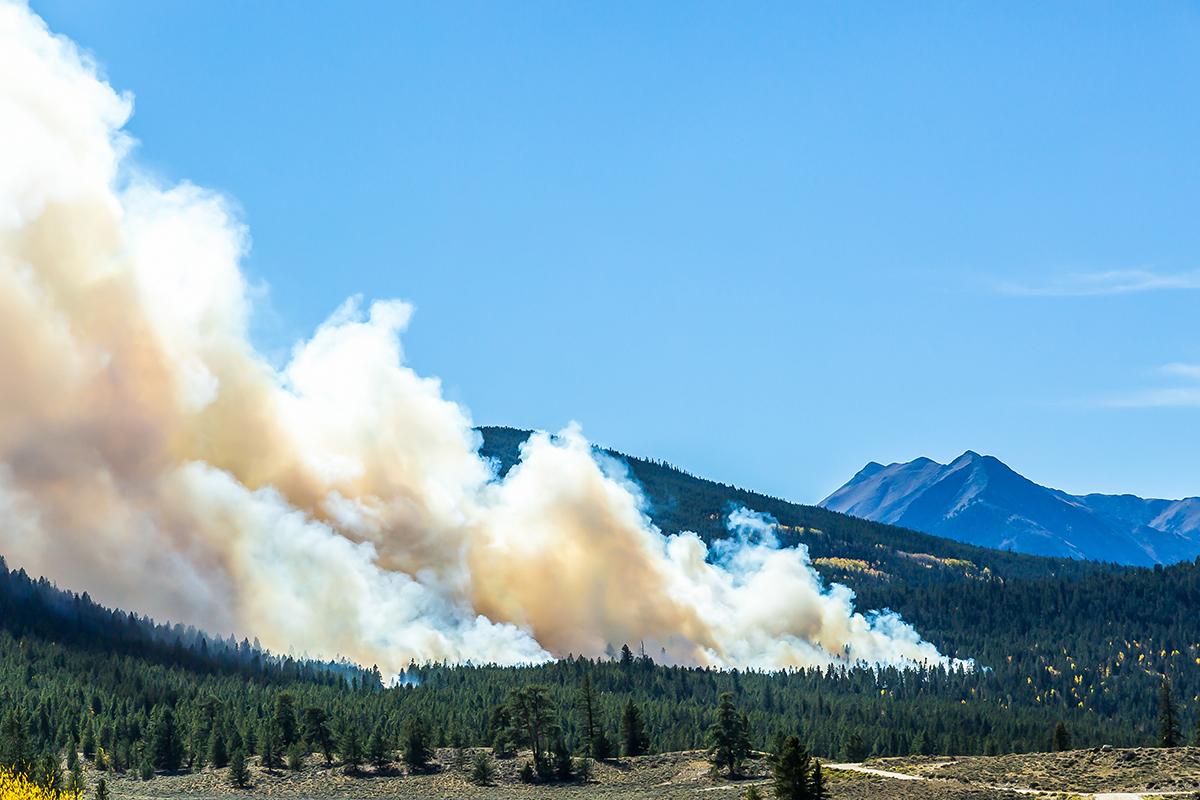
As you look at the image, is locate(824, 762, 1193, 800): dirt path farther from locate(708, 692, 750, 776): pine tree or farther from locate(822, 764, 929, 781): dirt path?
locate(708, 692, 750, 776): pine tree

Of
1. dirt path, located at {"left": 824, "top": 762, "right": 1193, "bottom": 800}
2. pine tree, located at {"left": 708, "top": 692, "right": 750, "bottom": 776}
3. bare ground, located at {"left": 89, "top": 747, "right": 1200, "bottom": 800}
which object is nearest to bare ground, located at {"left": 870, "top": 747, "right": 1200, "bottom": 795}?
bare ground, located at {"left": 89, "top": 747, "right": 1200, "bottom": 800}

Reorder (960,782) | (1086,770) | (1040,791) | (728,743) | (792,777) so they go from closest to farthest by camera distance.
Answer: (792,777), (1040,791), (960,782), (1086,770), (728,743)

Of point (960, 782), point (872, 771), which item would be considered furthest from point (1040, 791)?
point (872, 771)

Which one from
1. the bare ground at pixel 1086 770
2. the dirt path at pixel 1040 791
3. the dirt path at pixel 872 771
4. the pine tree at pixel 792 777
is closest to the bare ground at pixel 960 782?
the bare ground at pixel 1086 770

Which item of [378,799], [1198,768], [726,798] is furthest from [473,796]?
[1198,768]

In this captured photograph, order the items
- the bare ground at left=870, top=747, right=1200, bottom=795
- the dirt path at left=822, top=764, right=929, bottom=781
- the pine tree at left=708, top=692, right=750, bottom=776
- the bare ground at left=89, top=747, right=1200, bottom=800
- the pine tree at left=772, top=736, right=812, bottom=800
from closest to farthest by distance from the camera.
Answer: the pine tree at left=772, top=736, right=812, bottom=800 → the bare ground at left=89, top=747, right=1200, bottom=800 → the bare ground at left=870, top=747, right=1200, bottom=795 → the dirt path at left=822, top=764, right=929, bottom=781 → the pine tree at left=708, top=692, right=750, bottom=776

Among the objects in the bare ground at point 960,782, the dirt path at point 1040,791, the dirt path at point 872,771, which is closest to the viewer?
the dirt path at point 1040,791

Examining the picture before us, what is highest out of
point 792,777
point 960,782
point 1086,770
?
point 1086,770

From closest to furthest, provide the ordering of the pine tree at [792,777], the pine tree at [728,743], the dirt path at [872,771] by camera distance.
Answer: the pine tree at [792,777] < the dirt path at [872,771] < the pine tree at [728,743]

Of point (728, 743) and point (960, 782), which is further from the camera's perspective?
point (728, 743)

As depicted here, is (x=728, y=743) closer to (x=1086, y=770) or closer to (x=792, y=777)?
(x=1086, y=770)

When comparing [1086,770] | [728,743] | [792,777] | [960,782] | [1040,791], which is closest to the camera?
[792,777]

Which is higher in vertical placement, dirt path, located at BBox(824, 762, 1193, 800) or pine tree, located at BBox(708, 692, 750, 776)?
pine tree, located at BBox(708, 692, 750, 776)

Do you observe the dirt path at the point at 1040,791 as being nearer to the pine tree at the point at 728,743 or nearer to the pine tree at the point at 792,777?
the pine tree at the point at 728,743
